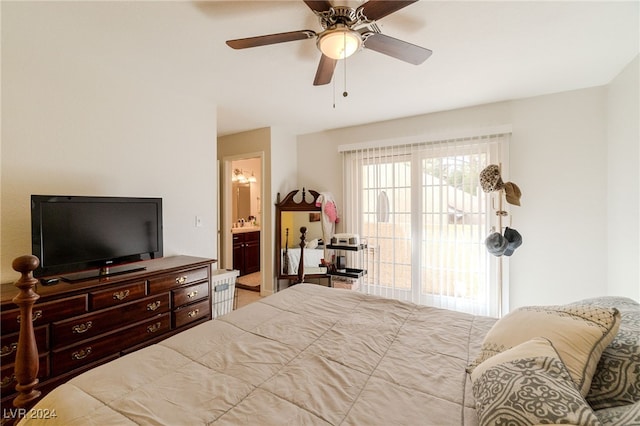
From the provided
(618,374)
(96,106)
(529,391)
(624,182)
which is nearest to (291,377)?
(529,391)

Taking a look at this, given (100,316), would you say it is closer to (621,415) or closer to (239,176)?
(621,415)

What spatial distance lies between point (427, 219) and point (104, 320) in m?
3.33

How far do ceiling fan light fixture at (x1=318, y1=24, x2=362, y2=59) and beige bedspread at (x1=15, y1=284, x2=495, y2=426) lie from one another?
62.2 inches

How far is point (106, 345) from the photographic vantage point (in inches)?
71.1

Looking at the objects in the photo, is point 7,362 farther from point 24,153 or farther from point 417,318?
point 417,318

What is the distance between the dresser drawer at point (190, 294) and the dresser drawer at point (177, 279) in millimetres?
51

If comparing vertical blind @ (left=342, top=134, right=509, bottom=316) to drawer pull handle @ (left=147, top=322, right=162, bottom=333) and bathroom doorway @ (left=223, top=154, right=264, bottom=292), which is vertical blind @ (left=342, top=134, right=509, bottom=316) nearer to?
bathroom doorway @ (left=223, top=154, right=264, bottom=292)

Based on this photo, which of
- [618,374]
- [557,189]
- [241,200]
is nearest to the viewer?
[618,374]

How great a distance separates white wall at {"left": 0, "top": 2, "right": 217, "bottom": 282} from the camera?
172cm

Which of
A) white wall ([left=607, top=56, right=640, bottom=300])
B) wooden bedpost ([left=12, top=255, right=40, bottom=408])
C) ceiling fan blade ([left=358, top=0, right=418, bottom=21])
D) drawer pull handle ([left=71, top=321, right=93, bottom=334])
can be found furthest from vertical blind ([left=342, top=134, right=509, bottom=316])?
wooden bedpost ([left=12, top=255, right=40, bottom=408])

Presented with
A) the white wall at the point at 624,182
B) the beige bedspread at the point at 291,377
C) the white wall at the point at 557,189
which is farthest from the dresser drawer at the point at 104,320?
the white wall at the point at 624,182

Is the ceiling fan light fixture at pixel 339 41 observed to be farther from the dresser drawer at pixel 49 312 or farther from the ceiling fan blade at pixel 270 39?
the dresser drawer at pixel 49 312

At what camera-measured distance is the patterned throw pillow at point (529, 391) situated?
0.60 m

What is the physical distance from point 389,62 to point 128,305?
276 centimetres
